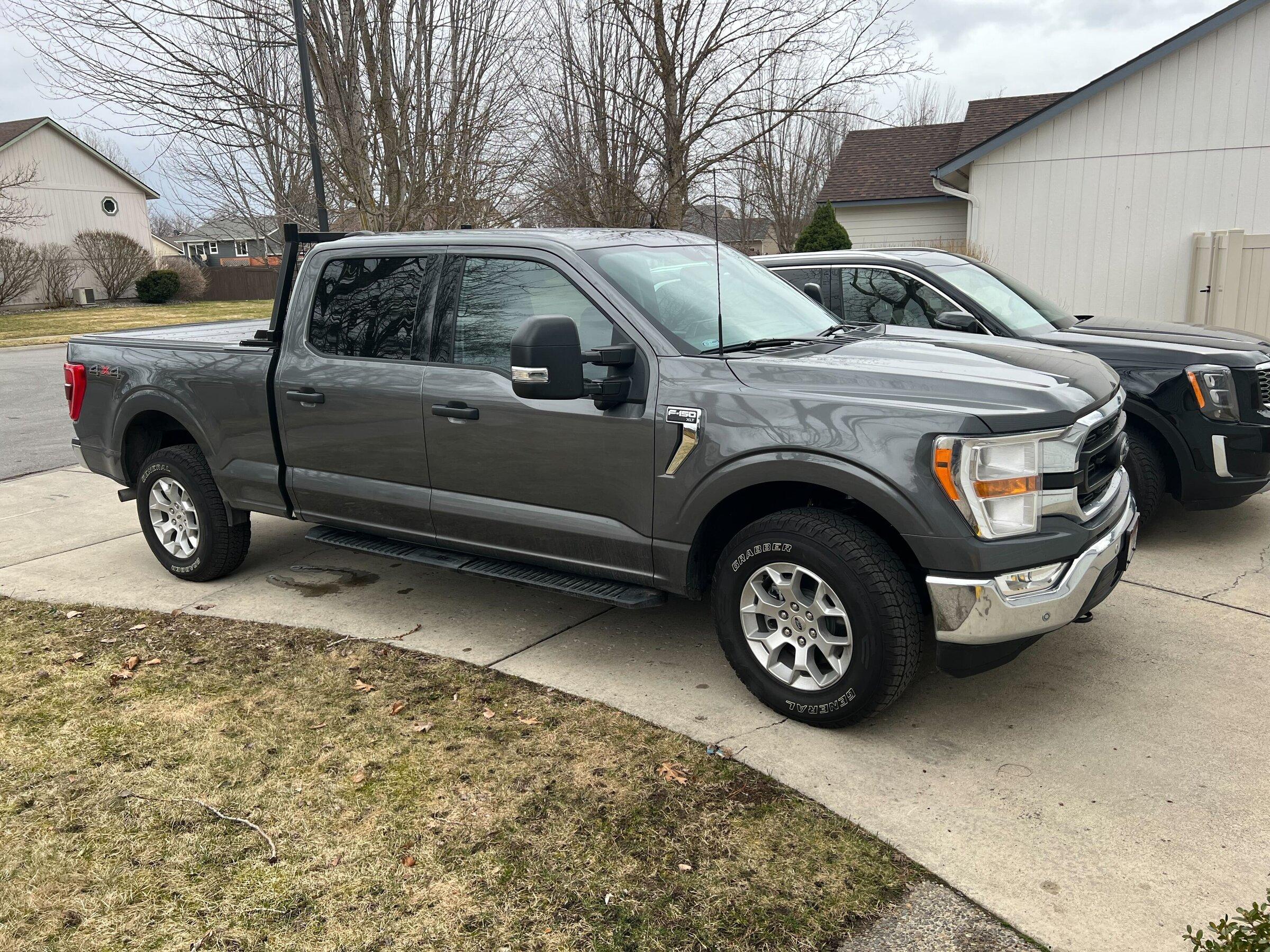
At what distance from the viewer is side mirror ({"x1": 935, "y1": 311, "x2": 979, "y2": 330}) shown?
625 centimetres

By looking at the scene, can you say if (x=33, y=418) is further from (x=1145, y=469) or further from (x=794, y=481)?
(x=1145, y=469)

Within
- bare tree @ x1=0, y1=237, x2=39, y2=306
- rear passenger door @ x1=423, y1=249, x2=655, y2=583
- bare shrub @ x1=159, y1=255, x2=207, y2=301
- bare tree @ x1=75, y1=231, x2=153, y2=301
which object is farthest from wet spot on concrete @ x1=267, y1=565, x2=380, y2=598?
bare tree @ x1=75, y1=231, x2=153, y2=301

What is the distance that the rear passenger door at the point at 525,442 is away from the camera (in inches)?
168

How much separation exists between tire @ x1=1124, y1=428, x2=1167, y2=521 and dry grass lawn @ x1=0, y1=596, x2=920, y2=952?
372 centimetres

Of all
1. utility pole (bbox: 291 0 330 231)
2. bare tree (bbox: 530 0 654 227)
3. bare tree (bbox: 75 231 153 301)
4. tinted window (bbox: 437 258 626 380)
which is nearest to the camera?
tinted window (bbox: 437 258 626 380)

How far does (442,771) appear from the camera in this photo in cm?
374

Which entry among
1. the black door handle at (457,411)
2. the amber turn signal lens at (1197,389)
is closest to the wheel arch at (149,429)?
the black door handle at (457,411)

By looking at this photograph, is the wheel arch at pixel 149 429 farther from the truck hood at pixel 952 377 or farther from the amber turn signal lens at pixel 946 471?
the amber turn signal lens at pixel 946 471

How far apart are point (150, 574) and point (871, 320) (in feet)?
16.5

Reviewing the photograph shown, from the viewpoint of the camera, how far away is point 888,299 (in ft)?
22.8

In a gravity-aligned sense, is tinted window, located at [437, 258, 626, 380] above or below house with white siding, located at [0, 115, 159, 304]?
below

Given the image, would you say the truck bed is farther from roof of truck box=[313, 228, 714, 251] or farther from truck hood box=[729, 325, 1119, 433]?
truck hood box=[729, 325, 1119, 433]

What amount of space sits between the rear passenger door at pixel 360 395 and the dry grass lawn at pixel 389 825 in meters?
0.88

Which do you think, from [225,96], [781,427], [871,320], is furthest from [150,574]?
[225,96]
